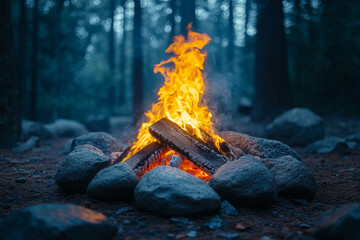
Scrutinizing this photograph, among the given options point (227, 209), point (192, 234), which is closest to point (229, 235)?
point (192, 234)

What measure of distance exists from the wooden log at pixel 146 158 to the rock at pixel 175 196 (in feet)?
2.52

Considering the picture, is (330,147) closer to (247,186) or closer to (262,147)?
(262,147)

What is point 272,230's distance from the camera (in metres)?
2.60

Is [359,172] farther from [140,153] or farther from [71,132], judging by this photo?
[71,132]

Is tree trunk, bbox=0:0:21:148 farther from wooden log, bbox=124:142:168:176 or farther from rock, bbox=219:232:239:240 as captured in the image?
rock, bbox=219:232:239:240

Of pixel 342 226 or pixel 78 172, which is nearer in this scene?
pixel 342 226

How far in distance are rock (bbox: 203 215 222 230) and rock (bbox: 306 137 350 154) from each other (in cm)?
523

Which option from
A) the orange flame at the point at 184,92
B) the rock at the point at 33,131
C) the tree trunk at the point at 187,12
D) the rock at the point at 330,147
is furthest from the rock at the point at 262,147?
the rock at the point at 33,131

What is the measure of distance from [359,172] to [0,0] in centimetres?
929

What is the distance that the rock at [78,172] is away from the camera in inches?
142

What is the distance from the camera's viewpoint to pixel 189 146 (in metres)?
3.90

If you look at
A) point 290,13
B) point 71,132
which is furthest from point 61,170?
point 290,13

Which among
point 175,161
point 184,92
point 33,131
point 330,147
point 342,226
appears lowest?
point 330,147

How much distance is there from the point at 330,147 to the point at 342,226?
17.6ft
